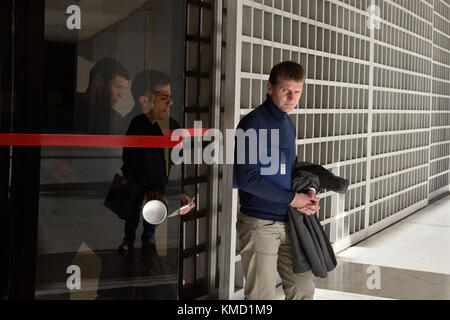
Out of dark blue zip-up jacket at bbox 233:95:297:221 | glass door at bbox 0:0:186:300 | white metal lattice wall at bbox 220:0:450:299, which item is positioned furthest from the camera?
white metal lattice wall at bbox 220:0:450:299

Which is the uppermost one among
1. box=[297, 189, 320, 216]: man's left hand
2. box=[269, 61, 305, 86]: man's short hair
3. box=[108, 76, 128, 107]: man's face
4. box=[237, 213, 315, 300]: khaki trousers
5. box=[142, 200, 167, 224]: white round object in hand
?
box=[269, 61, 305, 86]: man's short hair

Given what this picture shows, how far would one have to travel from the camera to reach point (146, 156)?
144cm

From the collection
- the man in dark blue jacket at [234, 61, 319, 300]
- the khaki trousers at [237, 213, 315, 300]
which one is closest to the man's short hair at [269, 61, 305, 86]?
the man in dark blue jacket at [234, 61, 319, 300]

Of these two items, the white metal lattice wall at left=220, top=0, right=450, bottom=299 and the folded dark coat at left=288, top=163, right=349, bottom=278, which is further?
the white metal lattice wall at left=220, top=0, right=450, bottom=299

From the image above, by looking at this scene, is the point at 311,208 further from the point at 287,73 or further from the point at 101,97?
the point at 101,97

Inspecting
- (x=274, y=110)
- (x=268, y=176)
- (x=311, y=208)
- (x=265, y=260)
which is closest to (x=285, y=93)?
(x=274, y=110)

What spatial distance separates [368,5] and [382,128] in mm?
1156

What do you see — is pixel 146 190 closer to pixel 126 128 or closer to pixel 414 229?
pixel 126 128

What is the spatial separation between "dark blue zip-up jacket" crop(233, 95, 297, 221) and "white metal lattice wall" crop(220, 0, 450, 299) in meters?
1.02

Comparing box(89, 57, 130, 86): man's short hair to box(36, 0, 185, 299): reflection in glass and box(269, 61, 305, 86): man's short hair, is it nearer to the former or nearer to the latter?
box(36, 0, 185, 299): reflection in glass

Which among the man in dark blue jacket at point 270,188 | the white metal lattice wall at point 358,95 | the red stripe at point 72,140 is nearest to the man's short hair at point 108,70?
the red stripe at point 72,140

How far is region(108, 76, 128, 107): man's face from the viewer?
1.39 meters

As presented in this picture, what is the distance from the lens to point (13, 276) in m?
1.40

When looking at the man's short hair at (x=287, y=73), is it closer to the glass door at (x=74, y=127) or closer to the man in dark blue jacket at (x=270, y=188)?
the man in dark blue jacket at (x=270, y=188)
